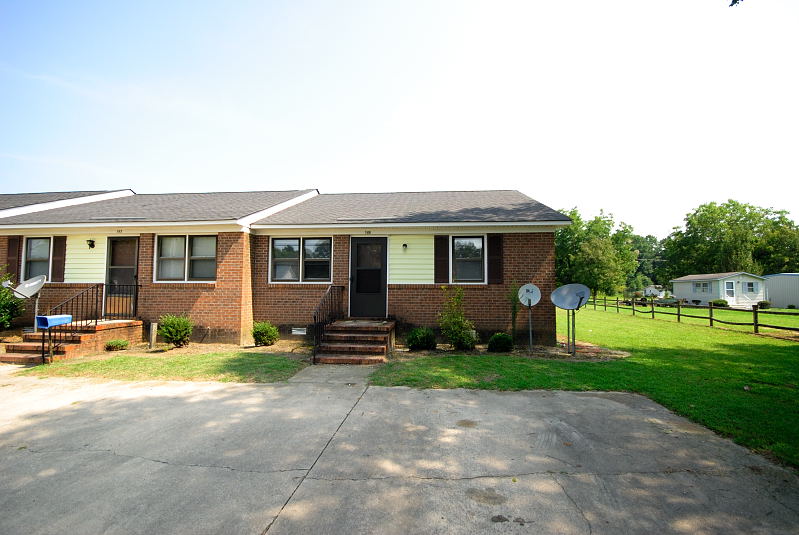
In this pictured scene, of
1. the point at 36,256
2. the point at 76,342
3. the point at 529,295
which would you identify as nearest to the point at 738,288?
the point at 529,295

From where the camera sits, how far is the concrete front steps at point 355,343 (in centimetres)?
753

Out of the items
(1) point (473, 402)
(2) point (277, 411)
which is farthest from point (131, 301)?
(1) point (473, 402)

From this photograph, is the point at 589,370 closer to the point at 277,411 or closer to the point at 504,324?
the point at 504,324

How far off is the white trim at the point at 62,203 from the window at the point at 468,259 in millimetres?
13592

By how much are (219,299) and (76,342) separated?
3019mm

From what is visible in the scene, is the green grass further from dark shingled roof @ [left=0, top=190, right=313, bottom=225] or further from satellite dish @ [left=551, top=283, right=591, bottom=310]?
satellite dish @ [left=551, top=283, right=591, bottom=310]

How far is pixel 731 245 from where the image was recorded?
40.3m

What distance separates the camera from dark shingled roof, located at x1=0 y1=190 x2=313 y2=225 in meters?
9.95

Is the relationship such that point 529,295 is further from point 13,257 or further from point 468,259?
point 13,257

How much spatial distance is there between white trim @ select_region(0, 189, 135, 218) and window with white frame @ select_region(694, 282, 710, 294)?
146 ft

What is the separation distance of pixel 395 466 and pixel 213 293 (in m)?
8.31

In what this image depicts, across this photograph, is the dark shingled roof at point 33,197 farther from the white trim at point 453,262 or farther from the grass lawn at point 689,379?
the grass lawn at point 689,379

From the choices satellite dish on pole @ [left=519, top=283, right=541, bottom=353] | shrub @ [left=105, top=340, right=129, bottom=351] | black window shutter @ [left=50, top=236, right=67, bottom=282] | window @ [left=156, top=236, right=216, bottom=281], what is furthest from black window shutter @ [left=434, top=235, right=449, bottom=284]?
black window shutter @ [left=50, top=236, right=67, bottom=282]

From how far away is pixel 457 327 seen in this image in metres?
8.76
